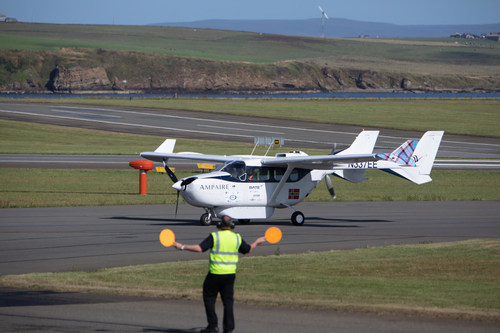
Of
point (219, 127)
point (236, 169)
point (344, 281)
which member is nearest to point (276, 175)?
point (236, 169)

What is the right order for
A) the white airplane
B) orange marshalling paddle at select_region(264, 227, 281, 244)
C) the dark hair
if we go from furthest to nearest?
the white airplane
orange marshalling paddle at select_region(264, 227, 281, 244)
the dark hair

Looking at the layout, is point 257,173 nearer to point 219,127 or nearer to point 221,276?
point 221,276

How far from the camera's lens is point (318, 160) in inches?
997

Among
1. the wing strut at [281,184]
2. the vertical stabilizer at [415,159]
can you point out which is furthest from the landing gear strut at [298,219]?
the vertical stabilizer at [415,159]

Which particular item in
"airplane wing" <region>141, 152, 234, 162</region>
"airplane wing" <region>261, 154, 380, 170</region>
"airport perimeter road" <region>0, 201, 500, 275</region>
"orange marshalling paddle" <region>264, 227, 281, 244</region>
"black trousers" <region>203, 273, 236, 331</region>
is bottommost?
"airport perimeter road" <region>0, 201, 500, 275</region>

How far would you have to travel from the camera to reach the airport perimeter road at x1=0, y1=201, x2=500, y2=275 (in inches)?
713

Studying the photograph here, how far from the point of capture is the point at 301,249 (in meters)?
19.8

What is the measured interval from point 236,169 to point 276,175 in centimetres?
173

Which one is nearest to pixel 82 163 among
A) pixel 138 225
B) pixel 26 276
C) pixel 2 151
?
pixel 2 151

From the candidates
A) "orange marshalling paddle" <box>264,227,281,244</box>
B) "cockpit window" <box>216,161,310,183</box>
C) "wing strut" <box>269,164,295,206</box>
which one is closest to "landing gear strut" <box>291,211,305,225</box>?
"wing strut" <box>269,164,295,206</box>

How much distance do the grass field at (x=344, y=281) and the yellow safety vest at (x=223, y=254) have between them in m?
2.67

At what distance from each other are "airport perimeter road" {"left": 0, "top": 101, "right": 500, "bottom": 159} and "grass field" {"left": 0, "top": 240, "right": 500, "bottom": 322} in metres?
43.4

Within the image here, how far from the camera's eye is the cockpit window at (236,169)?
82.6 feet

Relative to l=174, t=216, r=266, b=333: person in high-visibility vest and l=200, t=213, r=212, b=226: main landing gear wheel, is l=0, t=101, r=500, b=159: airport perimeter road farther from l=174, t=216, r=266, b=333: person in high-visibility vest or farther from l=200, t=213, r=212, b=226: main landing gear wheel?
l=174, t=216, r=266, b=333: person in high-visibility vest
